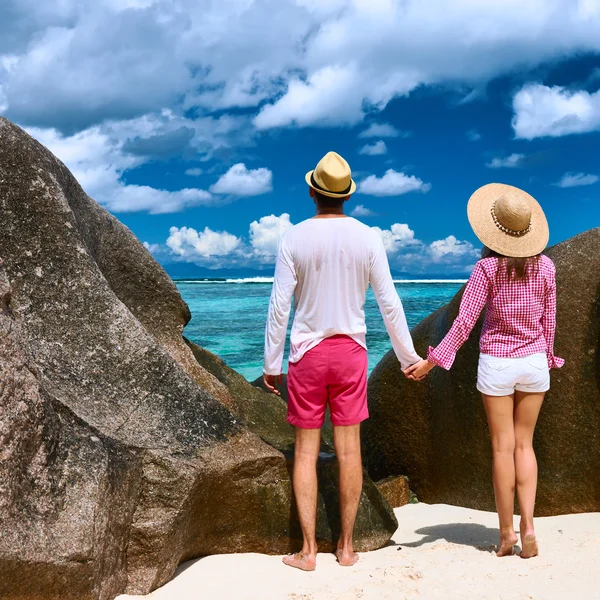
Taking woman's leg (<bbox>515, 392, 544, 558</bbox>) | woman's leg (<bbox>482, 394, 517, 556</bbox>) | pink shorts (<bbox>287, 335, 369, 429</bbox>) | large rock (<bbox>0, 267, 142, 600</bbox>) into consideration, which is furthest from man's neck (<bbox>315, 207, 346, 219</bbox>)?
large rock (<bbox>0, 267, 142, 600</bbox>)

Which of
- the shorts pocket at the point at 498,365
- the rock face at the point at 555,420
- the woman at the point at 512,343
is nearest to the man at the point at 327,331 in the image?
the woman at the point at 512,343

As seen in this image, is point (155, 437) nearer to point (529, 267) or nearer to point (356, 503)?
point (356, 503)

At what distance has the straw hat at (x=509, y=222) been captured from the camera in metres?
4.14

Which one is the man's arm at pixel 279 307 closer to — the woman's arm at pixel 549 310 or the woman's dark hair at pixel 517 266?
the woman's dark hair at pixel 517 266

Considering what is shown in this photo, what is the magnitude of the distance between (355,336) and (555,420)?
6.46 ft

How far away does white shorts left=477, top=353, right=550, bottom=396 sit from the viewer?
4.04 metres

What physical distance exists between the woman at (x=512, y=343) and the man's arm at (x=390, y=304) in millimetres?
158

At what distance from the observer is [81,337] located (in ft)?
13.3

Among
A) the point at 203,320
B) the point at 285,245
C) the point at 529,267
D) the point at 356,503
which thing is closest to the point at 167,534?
the point at 356,503

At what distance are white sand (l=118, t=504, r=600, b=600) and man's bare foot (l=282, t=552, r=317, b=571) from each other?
39mm

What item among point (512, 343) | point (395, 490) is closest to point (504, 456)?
point (512, 343)

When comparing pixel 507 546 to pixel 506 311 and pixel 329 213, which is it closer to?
pixel 506 311

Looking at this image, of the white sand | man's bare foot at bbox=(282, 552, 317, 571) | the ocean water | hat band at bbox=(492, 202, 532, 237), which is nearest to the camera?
the white sand

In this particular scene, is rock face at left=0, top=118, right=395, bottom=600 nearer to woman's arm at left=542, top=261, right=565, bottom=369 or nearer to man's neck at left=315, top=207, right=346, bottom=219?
man's neck at left=315, top=207, right=346, bottom=219
